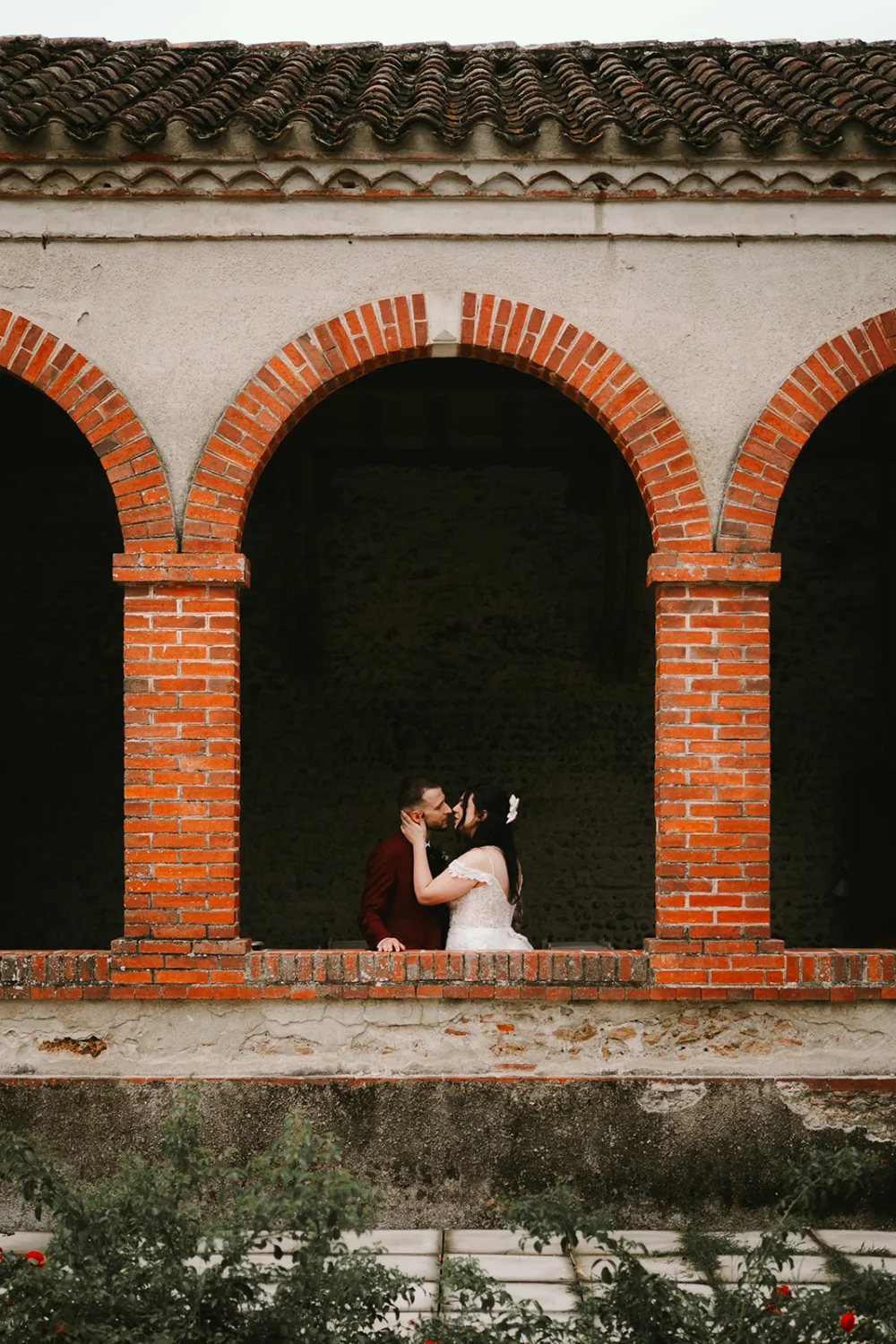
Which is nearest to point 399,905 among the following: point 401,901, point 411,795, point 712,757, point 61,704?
point 401,901

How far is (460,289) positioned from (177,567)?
1.93 meters

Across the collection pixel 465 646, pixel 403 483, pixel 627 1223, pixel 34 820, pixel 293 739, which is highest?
pixel 403 483

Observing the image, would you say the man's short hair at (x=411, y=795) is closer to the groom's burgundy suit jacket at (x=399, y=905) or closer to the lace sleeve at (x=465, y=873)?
the groom's burgundy suit jacket at (x=399, y=905)

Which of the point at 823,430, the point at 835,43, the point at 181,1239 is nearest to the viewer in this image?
the point at 181,1239

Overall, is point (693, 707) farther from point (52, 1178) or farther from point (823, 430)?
point (823, 430)

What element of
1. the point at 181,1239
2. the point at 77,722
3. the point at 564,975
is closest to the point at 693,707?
the point at 564,975

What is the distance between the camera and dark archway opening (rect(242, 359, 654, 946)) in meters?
11.0

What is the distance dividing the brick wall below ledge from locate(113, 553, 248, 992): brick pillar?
0.35ft

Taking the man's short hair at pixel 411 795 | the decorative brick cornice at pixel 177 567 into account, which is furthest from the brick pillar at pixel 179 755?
the man's short hair at pixel 411 795

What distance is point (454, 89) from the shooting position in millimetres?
7805

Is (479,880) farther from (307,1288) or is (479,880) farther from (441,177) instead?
(441,177)

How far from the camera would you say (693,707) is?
6258 mm

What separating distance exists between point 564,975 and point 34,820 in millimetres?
6462

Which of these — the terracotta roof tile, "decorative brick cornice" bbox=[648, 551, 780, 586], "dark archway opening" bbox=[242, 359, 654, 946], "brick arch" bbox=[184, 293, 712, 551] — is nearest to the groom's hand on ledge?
"brick arch" bbox=[184, 293, 712, 551]
